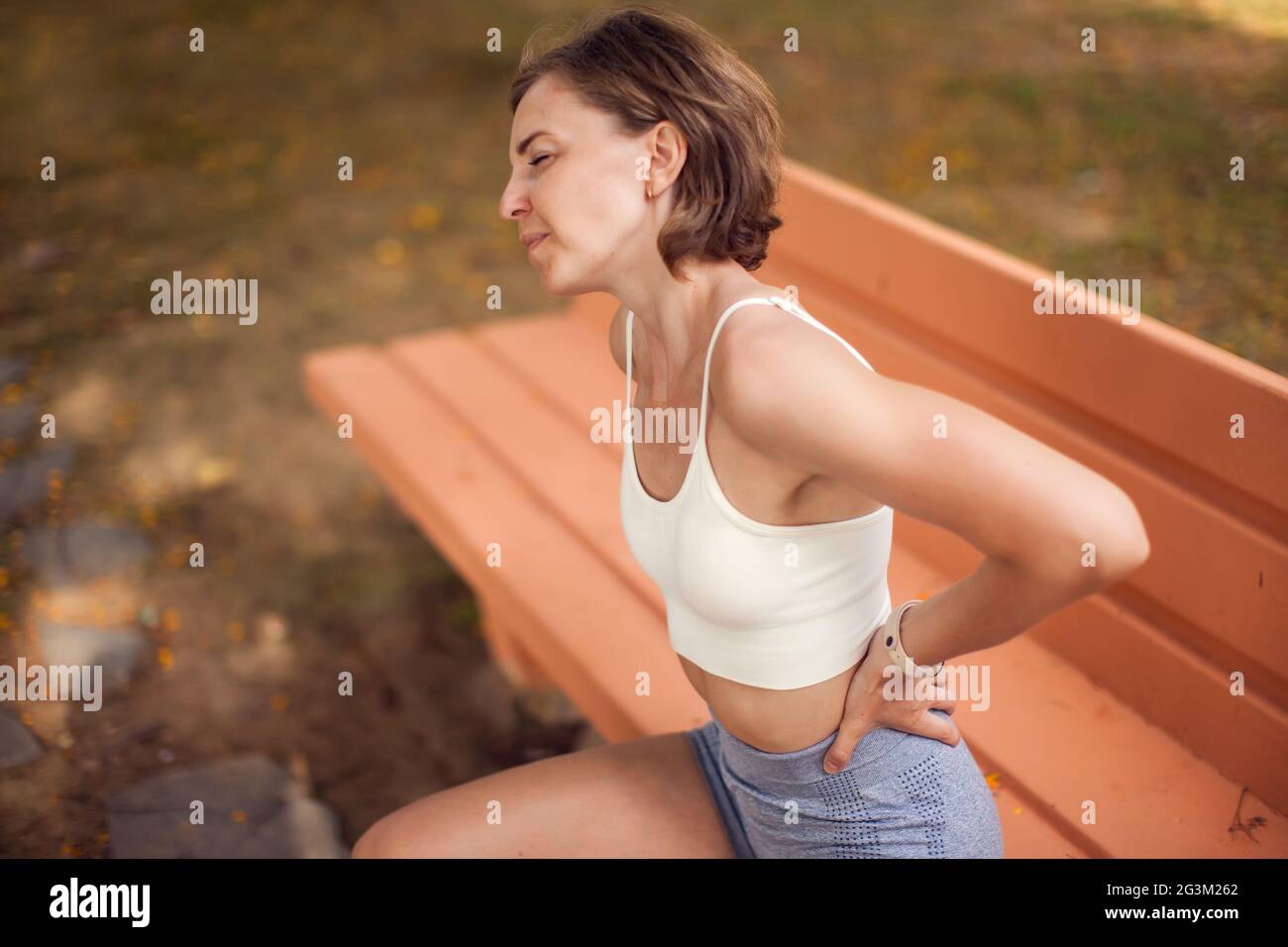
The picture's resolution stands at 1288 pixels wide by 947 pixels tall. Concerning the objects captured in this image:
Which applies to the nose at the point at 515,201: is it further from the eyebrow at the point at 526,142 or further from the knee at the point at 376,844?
the knee at the point at 376,844

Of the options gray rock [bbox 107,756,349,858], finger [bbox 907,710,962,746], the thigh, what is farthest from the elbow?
gray rock [bbox 107,756,349,858]

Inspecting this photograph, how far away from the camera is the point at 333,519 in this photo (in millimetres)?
4262

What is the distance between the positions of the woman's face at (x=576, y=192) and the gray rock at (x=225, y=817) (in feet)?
5.72

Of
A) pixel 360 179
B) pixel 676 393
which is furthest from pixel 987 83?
pixel 676 393

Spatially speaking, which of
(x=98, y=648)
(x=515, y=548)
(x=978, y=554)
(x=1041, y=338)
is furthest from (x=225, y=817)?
(x=1041, y=338)

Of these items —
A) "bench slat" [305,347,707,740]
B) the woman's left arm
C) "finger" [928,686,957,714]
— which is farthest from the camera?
"bench slat" [305,347,707,740]

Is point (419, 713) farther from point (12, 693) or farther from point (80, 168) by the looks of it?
point (80, 168)

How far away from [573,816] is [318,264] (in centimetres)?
463

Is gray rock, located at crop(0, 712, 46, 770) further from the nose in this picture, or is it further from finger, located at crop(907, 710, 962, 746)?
finger, located at crop(907, 710, 962, 746)

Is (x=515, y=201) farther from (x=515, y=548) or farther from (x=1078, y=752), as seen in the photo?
(x=1078, y=752)

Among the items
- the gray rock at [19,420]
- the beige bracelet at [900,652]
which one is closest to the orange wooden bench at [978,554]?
the beige bracelet at [900,652]

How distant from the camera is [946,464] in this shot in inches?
56.5

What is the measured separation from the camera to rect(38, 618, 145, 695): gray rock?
3393 millimetres

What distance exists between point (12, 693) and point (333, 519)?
49.9 inches
